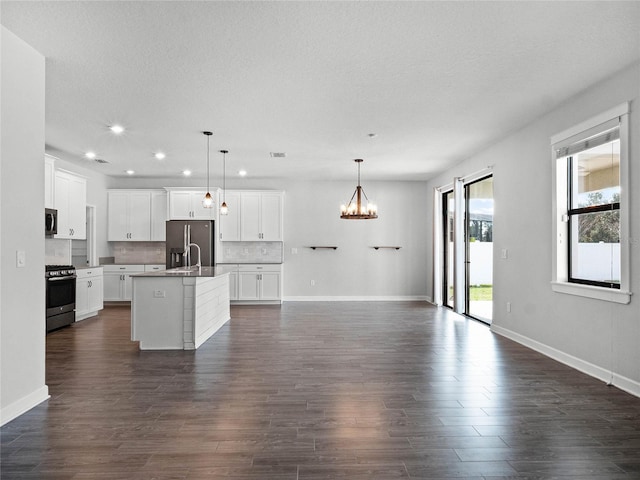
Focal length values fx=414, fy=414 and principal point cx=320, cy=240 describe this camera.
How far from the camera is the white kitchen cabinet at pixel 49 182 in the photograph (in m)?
6.04

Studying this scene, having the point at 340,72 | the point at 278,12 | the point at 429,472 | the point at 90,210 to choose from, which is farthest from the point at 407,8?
the point at 90,210

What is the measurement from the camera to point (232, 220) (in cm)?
870

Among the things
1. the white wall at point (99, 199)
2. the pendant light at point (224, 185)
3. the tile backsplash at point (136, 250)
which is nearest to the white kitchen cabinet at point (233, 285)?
the pendant light at point (224, 185)

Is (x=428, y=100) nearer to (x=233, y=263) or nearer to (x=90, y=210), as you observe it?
(x=233, y=263)

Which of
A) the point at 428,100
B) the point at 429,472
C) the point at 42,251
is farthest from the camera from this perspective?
the point at 428,100

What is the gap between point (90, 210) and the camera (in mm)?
8117

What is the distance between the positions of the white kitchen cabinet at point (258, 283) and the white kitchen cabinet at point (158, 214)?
183 cm

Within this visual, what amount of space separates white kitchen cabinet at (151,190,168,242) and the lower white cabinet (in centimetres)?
149

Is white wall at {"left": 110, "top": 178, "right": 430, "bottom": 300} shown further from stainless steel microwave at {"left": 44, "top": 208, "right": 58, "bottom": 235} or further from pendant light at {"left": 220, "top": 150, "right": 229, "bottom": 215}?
stainless steel microwave at {"left": 44, "top": 208, "right": 58, "bottom": 235}

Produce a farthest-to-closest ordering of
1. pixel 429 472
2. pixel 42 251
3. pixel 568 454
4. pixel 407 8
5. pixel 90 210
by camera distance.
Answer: pixel 90 210 < pixel 42 251 < pixel 407 8 < pixel 568 454 < pixel 429 472

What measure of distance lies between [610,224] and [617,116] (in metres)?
0.94

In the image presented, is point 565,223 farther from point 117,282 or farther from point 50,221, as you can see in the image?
point 117,282

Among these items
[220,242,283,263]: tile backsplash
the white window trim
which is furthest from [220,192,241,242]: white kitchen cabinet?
the white window trim

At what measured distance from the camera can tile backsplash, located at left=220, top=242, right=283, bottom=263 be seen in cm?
899
